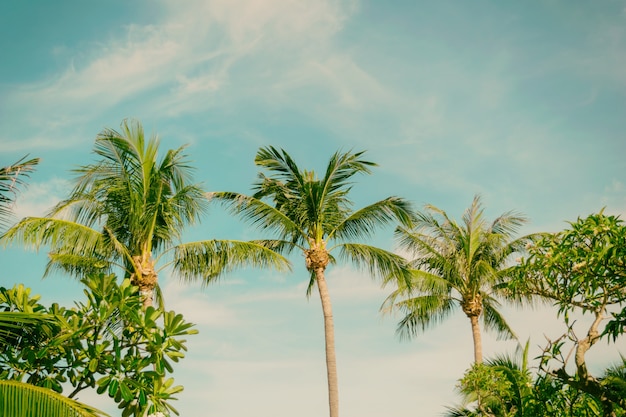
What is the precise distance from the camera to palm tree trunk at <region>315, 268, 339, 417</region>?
667 inches

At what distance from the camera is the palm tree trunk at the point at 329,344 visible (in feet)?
55.6

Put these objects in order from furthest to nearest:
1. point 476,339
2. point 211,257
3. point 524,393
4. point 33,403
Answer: point 476,339
point 211,257
point 524,393
point 33,403

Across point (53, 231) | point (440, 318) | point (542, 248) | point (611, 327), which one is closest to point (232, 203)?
point (53, 231)

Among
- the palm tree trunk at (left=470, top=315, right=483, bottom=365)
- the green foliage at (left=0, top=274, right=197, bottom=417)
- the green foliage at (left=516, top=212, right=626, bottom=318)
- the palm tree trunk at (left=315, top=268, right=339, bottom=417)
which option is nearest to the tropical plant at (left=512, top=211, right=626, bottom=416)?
the green foliage at (left=516, top=212, right=626, bottom=318)

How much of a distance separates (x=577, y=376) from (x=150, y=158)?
11.4 metres

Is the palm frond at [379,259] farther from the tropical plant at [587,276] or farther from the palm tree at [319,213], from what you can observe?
the tropical plant at [587,276]

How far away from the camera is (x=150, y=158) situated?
1599 centimetres

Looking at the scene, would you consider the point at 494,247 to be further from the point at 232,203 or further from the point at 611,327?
the point at 611,327

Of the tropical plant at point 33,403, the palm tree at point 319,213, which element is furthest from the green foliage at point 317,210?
the tropical plant at point 33,403

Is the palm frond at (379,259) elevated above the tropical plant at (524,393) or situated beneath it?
elevated above

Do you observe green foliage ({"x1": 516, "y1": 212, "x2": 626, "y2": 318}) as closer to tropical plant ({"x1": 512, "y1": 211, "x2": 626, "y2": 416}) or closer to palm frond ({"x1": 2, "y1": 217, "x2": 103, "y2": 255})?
tropical plant ({"x1": 512, "y1": 211, "x2": 626, "y2": 416})

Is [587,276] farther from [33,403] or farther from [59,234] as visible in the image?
[59,234]

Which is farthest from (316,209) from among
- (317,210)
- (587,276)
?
(587,276)

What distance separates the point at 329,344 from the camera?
17844 millimetres
